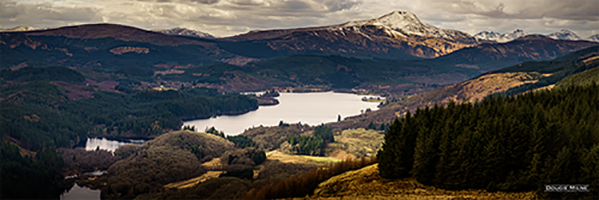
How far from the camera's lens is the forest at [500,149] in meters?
31.7

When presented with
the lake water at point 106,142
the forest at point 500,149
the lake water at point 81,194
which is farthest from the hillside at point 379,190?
the lake water at point 106,142

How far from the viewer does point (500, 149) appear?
1400 inches

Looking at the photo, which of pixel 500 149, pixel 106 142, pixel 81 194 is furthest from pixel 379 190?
pixel 106 142

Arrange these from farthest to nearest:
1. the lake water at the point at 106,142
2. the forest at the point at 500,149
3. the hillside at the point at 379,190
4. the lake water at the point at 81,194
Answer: the lake water at the point at 106,142, the lake water at the point at 81,194, the hillside at the point at 379,190, the forest at the point at 500,149

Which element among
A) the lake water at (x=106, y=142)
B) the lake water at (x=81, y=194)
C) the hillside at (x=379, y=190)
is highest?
the hillside at (x=379, y=190)

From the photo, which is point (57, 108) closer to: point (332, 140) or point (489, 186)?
point (332, 140)

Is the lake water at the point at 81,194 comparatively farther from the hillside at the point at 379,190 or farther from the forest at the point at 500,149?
the forest at the point at 500,149

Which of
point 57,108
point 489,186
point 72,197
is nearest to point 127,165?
point 72,197

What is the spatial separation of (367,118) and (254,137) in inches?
2393

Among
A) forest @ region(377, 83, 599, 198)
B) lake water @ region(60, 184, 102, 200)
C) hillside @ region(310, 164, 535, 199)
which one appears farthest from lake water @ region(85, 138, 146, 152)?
forest @ region(377, 83, 599, 198)

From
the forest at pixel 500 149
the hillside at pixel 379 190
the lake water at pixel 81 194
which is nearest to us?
the forest at pixel 500 149

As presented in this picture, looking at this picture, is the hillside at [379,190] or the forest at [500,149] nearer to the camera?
the forest at [500,149]

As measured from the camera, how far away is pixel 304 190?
137 feet

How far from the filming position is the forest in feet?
104
